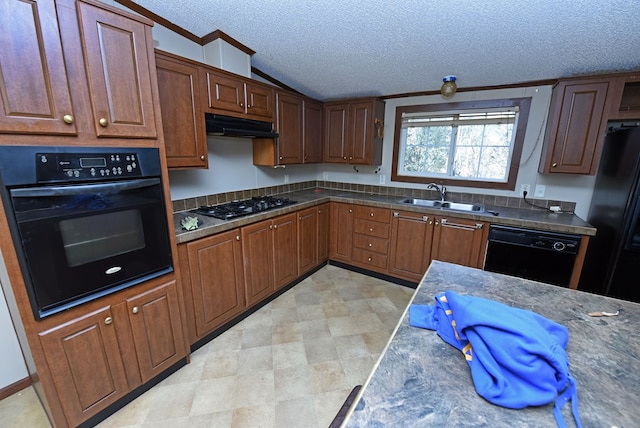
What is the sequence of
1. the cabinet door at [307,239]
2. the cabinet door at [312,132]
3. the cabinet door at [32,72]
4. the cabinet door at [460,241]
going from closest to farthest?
the cabinet door at [32,72] < the cabinet door at [460,241] < the cabinet door at [307,239] < the cabinet door at [312,132]

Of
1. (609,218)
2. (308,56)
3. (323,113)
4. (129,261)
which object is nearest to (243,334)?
(129,261)

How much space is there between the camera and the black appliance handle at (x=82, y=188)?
1105 millimetres

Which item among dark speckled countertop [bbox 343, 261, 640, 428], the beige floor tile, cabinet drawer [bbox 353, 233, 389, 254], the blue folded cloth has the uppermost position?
the blue folded cloth

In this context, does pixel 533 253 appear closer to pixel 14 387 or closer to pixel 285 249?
pixel 285 249

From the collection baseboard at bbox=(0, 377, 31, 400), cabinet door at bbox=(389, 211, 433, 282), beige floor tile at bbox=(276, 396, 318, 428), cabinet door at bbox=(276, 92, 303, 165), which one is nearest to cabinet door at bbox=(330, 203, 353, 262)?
cabinet door at bbox=(389, 211, 433, 282)

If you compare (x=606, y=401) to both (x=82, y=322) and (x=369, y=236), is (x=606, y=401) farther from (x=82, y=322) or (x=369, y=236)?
(x=369, y=236)

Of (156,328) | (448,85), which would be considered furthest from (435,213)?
(156,328)

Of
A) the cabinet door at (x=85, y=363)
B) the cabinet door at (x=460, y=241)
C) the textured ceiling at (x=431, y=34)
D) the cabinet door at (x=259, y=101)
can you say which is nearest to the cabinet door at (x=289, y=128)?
the cabinet door at (x=259, y=101)

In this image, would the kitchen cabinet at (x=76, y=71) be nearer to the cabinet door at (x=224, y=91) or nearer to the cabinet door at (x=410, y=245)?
the cabinet door at (x=224, y=91)

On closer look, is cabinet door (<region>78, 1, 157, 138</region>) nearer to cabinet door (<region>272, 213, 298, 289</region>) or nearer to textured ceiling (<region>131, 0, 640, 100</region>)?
textured ceiling (<region>131, 0, 640, 100</region>)

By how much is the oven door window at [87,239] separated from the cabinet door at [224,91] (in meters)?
0.95

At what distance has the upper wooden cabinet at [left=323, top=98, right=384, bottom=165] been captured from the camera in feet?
10.5

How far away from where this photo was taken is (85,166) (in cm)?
125

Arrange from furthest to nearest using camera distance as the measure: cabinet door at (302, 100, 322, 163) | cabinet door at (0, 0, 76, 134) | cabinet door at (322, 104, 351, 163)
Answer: cabinet door at (322, 104, 351, 163) < cabinet door at (302, 100, 322, 163) < cabinet door at (0, 0, 76, 134)
